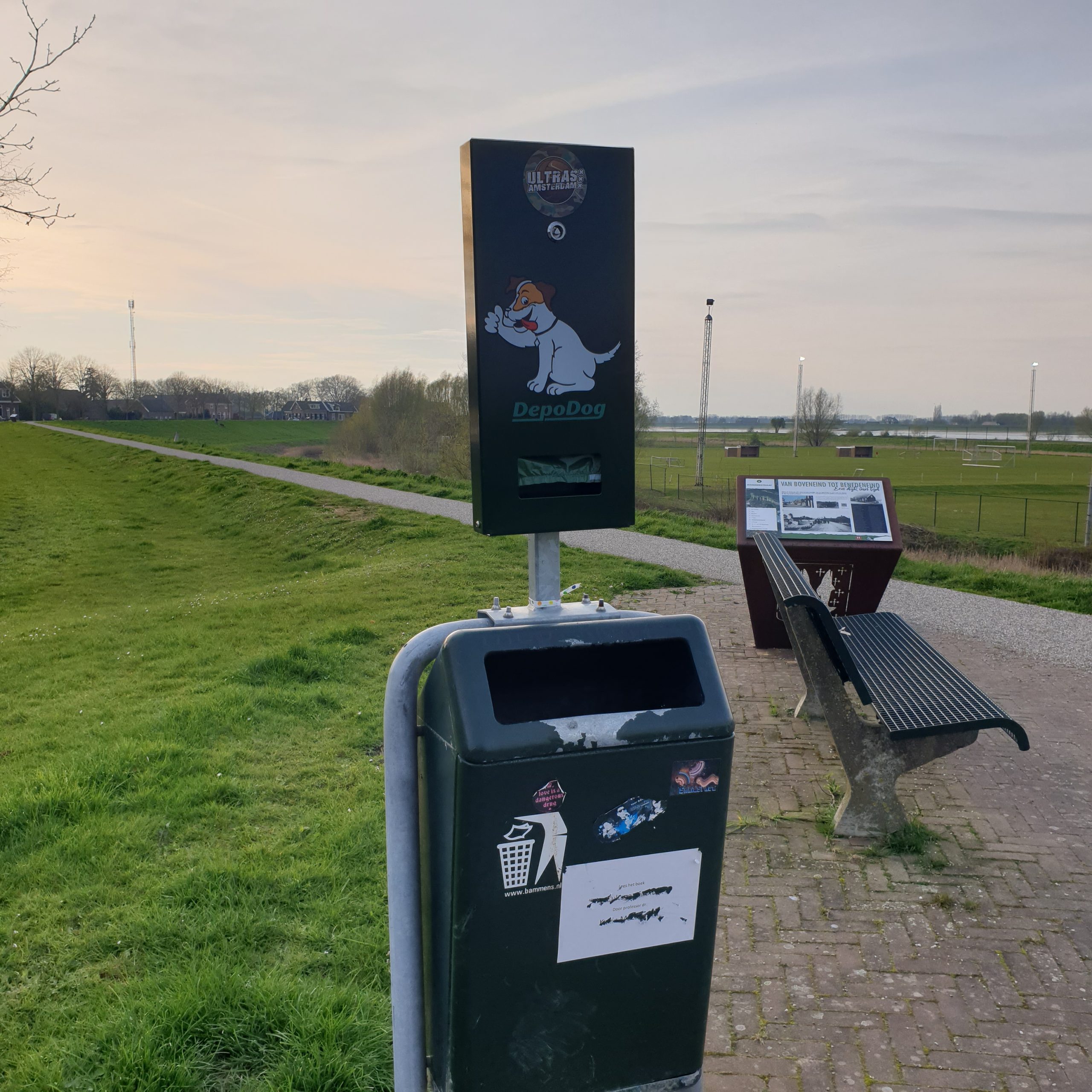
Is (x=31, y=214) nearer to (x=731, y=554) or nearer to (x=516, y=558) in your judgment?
(x=516, y=558)

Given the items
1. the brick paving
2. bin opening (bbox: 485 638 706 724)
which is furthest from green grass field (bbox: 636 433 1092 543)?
bin opening (bbox: 485 638 706 724)

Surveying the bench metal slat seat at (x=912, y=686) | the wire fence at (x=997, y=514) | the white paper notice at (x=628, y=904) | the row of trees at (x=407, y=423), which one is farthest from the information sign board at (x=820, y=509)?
the row of trees at (x=407, y=423)

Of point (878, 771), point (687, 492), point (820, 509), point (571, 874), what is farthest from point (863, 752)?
point (687, 492)

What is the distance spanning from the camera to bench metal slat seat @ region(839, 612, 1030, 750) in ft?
12.6

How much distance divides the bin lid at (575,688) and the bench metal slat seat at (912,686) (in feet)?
6.90

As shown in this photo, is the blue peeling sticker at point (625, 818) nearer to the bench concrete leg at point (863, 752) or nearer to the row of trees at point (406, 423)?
the bench concrete leg at point (863, 752)

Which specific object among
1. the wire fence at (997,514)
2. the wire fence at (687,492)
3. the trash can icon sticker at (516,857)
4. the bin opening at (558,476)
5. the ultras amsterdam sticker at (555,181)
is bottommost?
the wire fence at (997,514)

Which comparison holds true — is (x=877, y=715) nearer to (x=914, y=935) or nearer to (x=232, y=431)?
(x=914, y=935)

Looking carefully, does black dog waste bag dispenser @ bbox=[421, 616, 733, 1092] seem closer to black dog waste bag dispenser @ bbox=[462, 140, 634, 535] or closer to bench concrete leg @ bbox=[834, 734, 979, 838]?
black dog waste bag dispenser @ bbox=[462, 140, 634, 535]

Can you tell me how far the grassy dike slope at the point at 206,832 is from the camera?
2754 millimetres

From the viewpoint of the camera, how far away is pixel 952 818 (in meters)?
4.43

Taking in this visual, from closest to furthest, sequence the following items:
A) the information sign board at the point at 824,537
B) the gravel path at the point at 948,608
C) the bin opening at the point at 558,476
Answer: the bin opening at the point at 558,476
the information sign board at the point at 824,537
the gravel path at the point at 948,608

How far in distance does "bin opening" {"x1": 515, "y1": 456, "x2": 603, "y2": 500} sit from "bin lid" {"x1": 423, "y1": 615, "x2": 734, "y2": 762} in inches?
11.5

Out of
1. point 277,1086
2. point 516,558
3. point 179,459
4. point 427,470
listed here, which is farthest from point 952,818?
point 427,470
